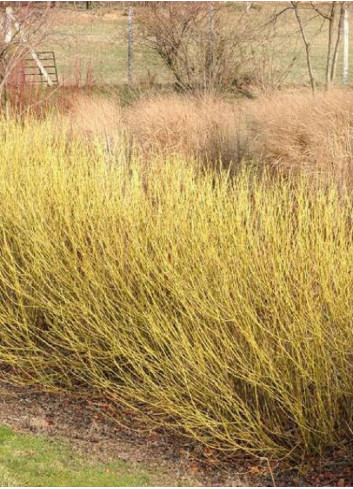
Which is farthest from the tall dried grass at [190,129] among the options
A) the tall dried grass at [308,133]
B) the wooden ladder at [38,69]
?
the wooden ladder at [38,69]

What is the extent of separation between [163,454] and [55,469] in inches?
27.2

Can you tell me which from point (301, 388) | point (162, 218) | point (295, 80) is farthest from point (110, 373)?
point (295, 80)

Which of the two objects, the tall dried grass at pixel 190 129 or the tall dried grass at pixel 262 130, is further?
the tall dried grass at pixel 190 129

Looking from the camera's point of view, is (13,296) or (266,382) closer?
(266,382)

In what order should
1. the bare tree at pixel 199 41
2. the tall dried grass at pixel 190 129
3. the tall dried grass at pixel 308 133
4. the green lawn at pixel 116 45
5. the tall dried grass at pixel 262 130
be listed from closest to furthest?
1. the tall dried grass at pixel 308 133
2. the tall dried grass at pixel 262 130
3. the tall dried grass at pixel 190 129
4. the bare tree at pixel 199 41
5. the green lawn at pixel 116 45

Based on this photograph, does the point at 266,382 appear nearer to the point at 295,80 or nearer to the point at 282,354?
the point at 282,354

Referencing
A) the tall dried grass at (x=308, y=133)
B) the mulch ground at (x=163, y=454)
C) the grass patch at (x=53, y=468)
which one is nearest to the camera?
the grass patch at (x=53, y=468)

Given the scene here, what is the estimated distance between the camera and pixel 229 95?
56.1 feet

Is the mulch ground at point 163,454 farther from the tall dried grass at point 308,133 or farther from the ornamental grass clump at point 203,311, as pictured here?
the tall dried grass at point 308,133

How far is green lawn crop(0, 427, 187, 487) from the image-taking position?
15.2 feet

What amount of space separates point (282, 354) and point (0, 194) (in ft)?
10.2

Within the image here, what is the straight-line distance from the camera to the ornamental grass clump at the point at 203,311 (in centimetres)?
502

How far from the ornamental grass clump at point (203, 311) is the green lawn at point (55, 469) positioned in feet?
1.33

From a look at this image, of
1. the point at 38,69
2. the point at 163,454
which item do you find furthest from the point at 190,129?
the point at 38,69
